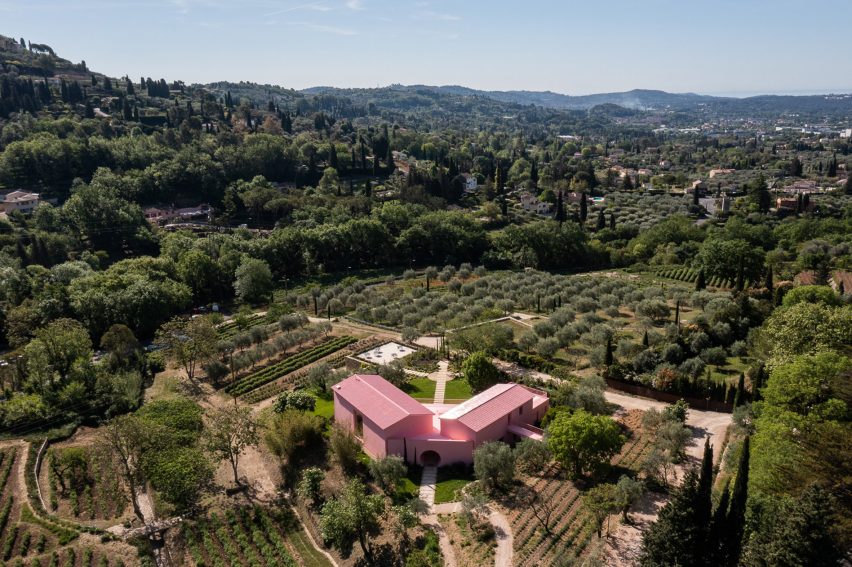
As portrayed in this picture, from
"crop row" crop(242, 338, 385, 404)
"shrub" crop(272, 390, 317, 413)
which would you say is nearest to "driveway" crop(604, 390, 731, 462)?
"shrub" crop(272, 390, 317, 413)

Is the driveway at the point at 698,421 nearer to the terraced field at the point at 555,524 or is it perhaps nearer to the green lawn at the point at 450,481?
the terraced field at the point at 555,524

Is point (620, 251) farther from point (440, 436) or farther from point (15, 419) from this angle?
point (15, 419)

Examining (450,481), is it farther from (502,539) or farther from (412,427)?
(502,539)

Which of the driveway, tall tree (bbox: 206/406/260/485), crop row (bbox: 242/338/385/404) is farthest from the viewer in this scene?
crop row (bbox: 242/338/385/404)

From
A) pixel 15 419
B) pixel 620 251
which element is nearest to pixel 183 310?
pixel 15 419

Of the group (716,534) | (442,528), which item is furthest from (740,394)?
(442,528)

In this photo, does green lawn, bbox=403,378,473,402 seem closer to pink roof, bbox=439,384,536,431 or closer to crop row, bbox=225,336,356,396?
pink roof, bbox=439,384,536,431
